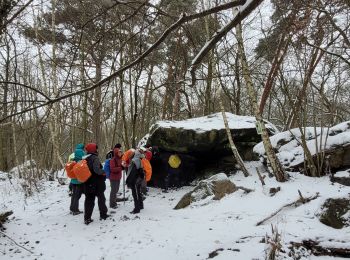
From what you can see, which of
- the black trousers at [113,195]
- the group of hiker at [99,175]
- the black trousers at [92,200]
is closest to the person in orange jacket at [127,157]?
the group of hiker at [99,175]

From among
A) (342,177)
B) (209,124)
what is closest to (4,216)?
(209,124)

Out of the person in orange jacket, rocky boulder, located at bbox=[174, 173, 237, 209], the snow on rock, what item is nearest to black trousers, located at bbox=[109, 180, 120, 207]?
the person in orange jacket

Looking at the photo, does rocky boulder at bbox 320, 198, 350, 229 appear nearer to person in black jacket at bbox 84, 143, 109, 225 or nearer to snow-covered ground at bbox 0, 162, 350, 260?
snow-covered ground at bbox 0, 162, 350, 260

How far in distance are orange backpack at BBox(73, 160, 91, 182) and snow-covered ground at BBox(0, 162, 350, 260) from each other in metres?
0.93

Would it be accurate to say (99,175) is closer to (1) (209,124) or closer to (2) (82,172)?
(2) (82,172)

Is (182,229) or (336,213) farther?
(182,229)

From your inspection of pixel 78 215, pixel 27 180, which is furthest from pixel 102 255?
pixel 27 180

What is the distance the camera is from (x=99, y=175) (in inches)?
284

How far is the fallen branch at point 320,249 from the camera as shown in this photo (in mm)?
4590

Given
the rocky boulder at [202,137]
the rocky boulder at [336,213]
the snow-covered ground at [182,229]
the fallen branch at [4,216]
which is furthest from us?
the rocky boulder at [202,137]

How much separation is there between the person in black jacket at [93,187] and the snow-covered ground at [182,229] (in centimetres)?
22

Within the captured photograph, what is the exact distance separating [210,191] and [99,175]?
8.08 feet

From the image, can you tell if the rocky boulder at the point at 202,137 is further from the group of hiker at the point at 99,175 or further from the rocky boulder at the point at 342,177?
the rocky boulder at the point at 342,177

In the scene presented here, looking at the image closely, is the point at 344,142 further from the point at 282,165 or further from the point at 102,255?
the point at 102,255
